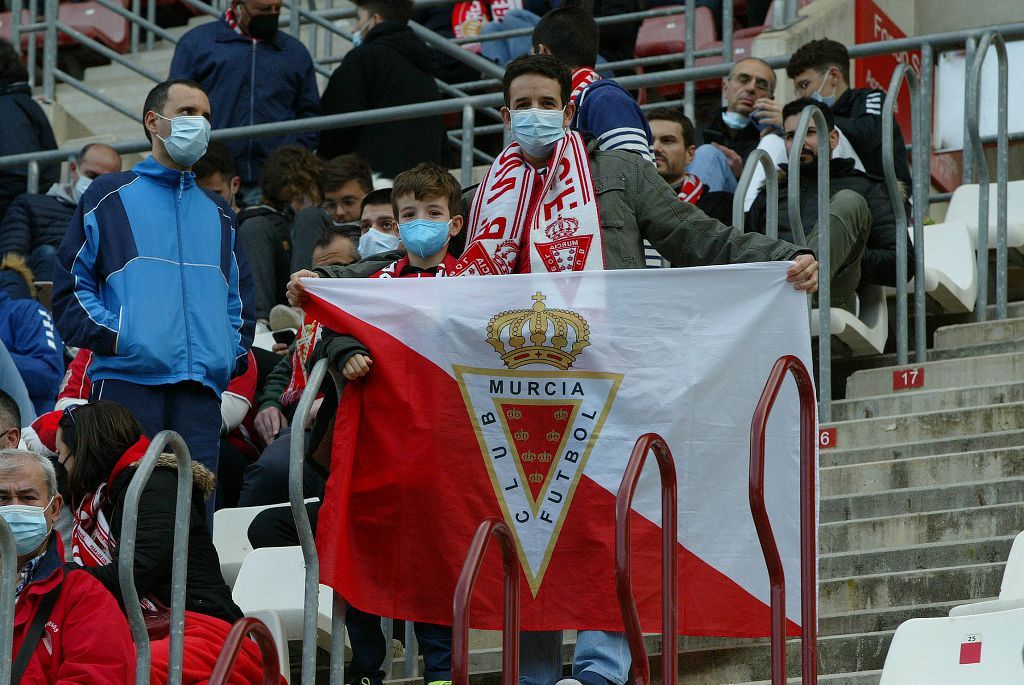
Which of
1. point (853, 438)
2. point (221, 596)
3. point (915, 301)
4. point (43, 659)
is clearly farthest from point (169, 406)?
point (915, 301)

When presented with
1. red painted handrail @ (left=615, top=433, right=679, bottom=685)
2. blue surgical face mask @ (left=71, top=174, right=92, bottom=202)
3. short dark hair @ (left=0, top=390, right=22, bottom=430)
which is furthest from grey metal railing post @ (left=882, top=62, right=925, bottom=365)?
blue surgical face mask @ (left=71, top=174, right=92, bottom=202)

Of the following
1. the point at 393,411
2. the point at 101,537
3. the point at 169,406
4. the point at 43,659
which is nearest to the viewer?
the point at 43,659

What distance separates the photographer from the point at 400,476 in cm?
637

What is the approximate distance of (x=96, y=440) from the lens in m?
6.84

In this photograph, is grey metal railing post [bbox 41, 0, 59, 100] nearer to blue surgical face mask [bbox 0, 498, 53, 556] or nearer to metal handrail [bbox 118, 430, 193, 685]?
blue surgical face mask [bbox 0, 498, 53, 556]

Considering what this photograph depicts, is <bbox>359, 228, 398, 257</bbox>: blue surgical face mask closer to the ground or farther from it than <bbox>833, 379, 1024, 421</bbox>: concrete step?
farther from it

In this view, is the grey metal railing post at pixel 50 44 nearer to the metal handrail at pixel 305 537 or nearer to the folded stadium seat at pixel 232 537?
the folded stadium seat at pixel 232 537

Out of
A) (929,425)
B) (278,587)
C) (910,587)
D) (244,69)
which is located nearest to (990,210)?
(929,425)

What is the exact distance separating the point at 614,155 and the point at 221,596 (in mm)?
1938

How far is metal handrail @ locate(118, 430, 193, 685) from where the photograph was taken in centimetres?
566

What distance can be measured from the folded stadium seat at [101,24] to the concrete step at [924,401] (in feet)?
32.2

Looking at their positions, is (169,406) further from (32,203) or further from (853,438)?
(32,203)

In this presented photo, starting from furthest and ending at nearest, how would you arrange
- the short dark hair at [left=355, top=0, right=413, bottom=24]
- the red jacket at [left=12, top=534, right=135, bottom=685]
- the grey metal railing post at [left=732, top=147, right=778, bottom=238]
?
the short dark hair at [left=355, top=0, right=413, bottom=24]
the grey metal railing post at [left=732, top=147, right=778, bottom=238]
the red jacket at [left=12, top=534, right=135, bottom=685]

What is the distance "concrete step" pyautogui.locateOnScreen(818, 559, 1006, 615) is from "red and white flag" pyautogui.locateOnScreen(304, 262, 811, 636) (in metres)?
0.76
